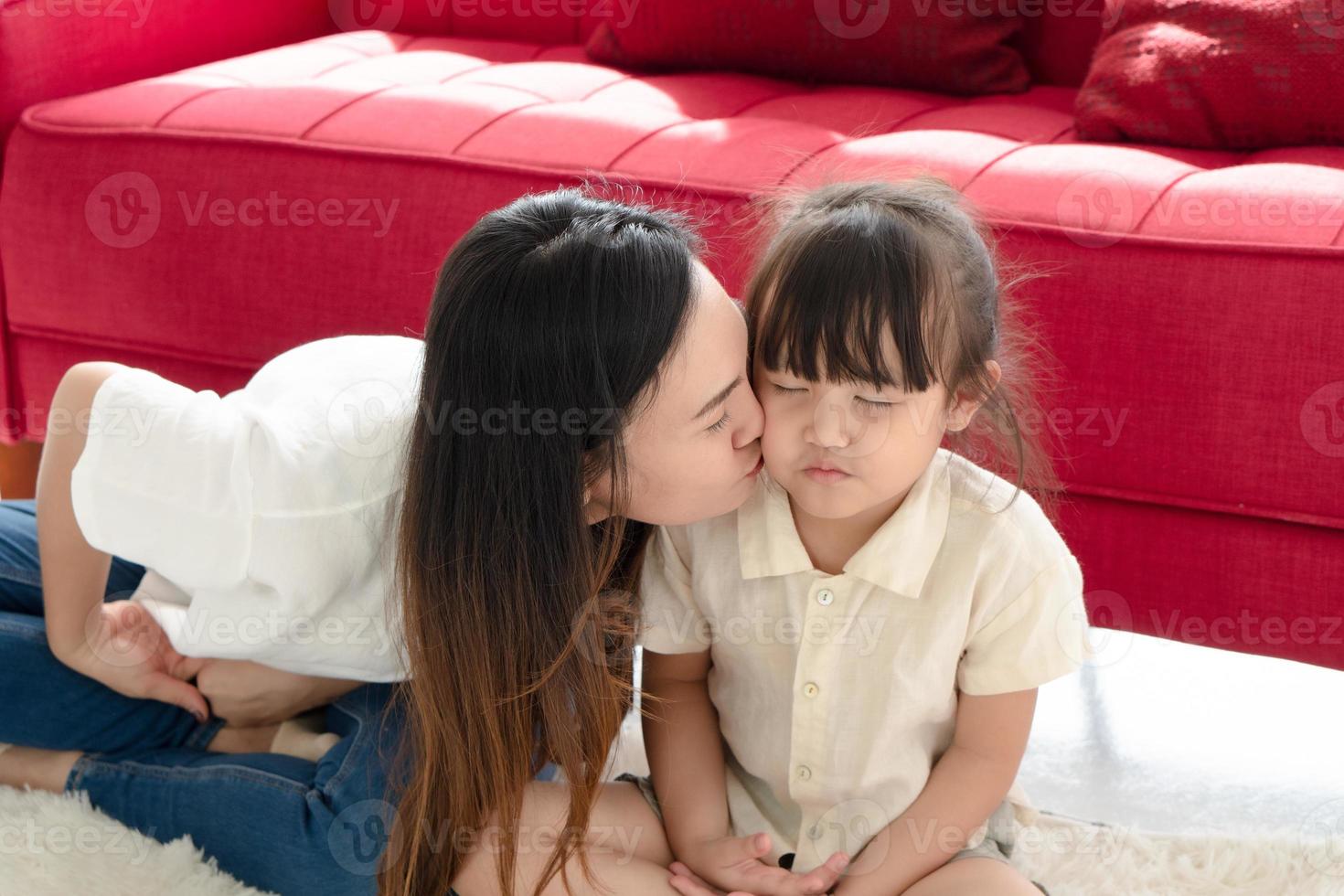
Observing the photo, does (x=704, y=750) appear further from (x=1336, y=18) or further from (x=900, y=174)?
(x=1336, y=18)

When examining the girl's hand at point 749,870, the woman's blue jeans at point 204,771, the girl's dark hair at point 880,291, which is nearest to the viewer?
the girl's dark hair at point 880,291

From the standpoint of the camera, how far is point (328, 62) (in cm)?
177

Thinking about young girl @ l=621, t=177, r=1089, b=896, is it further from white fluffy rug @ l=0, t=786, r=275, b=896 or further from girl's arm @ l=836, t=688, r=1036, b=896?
white fluffy rug @ l=0, t=786, r=275, b=896

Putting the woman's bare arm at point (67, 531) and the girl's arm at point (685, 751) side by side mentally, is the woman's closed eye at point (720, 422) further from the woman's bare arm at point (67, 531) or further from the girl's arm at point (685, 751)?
the woman's bare arm at point (67, 531)

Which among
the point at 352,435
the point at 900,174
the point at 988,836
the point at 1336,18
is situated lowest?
the point at 988,836

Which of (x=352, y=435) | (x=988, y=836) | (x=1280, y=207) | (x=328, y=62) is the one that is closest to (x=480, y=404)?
(x=352, y=435)

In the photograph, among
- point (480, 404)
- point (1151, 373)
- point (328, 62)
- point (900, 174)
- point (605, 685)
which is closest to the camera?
point (480, 404)

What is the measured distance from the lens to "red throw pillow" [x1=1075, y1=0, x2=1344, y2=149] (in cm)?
131

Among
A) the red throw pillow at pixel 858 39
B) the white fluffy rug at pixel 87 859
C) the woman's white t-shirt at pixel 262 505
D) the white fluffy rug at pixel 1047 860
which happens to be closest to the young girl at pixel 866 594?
the white fluffy rug at pixel 1047 860

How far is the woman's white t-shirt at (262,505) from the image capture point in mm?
1036

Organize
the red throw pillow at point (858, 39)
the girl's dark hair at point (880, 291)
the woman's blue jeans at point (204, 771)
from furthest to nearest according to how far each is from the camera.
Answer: the red throw pillow at point (858, 39) → the woman's blue jeans at point (204, 771) → the girl's dark hair at point (880, 291)

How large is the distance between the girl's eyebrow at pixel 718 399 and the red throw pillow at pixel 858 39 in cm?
83

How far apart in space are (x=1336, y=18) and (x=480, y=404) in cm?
93

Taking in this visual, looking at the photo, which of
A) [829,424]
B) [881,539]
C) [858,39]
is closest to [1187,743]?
[881,539]
